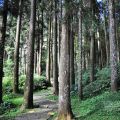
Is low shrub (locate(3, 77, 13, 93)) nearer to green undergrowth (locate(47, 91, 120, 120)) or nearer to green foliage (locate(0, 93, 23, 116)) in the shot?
green foliage (locate(0, 93, 23, 116))

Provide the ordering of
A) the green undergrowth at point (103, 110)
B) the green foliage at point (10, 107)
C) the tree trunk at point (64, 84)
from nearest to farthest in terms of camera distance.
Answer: the green undergrowth at point (103, 110), the tree trunk at point (64, 84), the green foliage at point (10, 107)

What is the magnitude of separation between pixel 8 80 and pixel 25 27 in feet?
47.8

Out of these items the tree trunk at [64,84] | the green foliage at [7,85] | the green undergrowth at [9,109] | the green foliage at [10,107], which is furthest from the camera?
the green foliage at [7,85]

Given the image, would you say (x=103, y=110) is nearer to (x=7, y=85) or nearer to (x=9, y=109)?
(x=9, y=109)

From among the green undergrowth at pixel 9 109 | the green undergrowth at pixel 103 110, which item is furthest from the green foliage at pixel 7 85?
the green undergrowth at pixel 103 110

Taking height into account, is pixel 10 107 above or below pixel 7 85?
below

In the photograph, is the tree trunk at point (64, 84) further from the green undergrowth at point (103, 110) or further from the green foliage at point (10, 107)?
the green foliage at point (10, 107)

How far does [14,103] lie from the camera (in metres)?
17.8

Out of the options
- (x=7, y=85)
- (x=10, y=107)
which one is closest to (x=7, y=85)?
(x=7, y=85)

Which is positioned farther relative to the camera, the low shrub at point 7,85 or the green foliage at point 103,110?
the low shrub at point 7,85

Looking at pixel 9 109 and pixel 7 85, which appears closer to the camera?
pixel 9 109

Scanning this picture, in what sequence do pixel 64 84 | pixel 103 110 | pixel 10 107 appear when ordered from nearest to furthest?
pixel 64 84
pixel 103 110
pixel 10 107

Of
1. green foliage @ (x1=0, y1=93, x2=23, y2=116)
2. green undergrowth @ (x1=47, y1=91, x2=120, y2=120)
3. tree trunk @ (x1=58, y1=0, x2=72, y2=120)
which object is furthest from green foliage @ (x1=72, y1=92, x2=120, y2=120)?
A: green foliage @ (x1=0, y1=93, x2=23, y2=116)

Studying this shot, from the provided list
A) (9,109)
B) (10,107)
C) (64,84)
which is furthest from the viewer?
(10,107)
